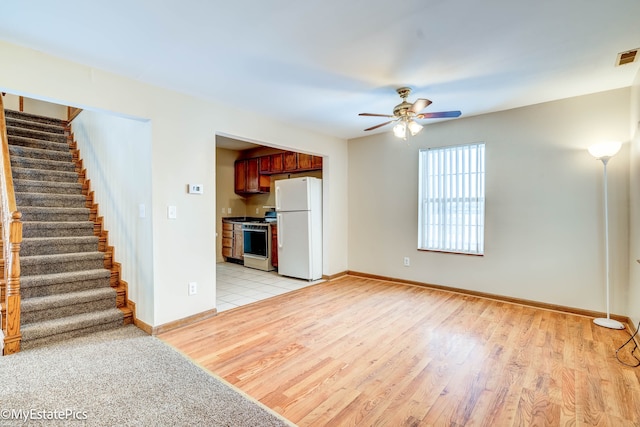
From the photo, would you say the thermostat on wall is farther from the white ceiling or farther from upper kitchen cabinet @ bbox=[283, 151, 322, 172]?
upper kitchen cabinet @ bbox=[283, 151, 322, 172]

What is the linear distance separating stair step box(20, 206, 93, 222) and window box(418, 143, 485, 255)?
4.68 metres

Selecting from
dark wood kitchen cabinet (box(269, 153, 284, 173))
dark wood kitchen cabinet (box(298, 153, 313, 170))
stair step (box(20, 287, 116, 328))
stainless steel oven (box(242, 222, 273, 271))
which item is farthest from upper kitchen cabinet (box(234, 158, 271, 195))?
stair step (box(20, 287, 116, 328))

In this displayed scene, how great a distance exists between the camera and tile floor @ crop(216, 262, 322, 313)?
3846 millimetres

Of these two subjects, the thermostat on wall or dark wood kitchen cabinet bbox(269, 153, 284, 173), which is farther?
dark wood kitchen cabinet bbox(269, 153, 284, 173)

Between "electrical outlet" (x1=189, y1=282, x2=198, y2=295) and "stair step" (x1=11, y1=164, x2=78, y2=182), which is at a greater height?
"stair step" (x1=11, y1=164, x2=78, y2=182)

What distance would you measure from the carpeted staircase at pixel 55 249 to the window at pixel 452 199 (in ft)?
12.9

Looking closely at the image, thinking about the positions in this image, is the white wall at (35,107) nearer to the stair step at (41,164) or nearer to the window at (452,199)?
the stair step at (41,164)

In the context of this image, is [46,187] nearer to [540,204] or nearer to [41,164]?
[41,164]

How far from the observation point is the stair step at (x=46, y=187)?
3740mm

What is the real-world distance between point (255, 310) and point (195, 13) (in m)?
2.88

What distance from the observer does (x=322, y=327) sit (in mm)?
2994

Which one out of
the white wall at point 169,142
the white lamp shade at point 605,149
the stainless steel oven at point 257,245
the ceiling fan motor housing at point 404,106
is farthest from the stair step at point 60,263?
the white lamp shade at point 605,149

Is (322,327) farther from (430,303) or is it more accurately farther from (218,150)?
(218,150)

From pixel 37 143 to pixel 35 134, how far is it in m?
0.23
